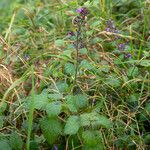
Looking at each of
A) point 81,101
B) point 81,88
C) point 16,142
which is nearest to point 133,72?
point 81,88

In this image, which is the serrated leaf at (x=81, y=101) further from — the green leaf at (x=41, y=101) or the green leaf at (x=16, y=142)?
the green leaf at (x=16, y=142)

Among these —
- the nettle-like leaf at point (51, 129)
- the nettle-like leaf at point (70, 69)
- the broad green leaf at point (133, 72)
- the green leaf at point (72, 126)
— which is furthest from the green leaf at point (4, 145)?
the broad green leaf at point (133, 72)

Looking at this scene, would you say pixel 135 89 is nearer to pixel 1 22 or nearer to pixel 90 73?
pixel 90 73

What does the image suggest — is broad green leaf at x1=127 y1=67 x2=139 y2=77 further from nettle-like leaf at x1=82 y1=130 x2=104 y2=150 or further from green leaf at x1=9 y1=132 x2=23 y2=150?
green leaf at x1=9 y1=132 x2=23 y2=150

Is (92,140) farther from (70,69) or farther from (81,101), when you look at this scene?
(70,69)


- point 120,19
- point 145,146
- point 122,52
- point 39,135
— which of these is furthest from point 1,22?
point 145,146

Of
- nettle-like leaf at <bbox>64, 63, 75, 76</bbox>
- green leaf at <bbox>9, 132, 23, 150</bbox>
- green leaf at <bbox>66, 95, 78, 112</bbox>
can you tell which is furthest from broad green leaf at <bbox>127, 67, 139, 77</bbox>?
green leaf at <bbox>9, 132, 23, 150</bbox>

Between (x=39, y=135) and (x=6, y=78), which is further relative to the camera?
(x=6, y=78)

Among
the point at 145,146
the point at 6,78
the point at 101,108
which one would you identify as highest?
the point at 6,78
